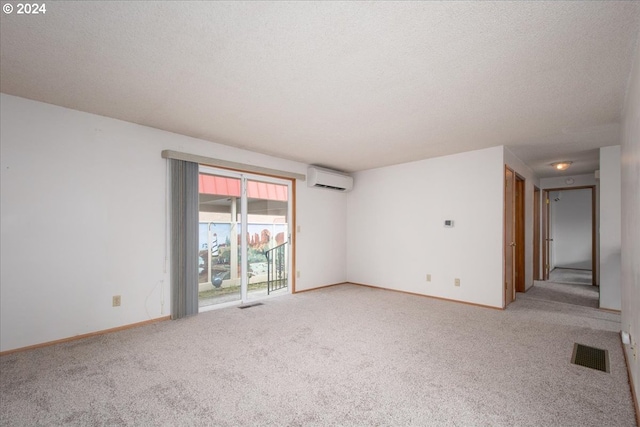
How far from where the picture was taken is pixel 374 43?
1.86 metres

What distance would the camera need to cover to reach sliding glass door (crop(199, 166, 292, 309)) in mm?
4305

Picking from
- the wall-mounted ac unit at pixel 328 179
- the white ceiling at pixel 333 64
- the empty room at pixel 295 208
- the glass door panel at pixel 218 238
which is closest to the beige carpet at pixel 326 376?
the empty room at pixel 295 208

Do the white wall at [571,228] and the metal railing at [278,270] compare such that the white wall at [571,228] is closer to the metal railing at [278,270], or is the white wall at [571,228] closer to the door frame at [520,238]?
the door frame at [520,238]

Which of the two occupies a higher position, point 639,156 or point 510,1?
point 510,1

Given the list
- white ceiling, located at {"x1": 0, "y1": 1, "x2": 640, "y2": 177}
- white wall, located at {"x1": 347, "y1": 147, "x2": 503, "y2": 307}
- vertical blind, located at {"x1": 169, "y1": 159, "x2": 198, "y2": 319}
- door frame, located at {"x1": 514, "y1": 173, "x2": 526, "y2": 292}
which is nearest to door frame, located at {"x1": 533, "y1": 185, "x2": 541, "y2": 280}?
door frame, located at {"x1": 514, "y1": 173, "x2": 526, "y2": 292}

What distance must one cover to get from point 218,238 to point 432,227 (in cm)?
344

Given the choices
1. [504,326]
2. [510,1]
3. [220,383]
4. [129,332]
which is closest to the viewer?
[510,1]

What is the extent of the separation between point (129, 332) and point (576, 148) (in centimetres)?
631

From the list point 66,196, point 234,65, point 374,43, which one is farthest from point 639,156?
point 66,196

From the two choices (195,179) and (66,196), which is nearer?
(66,196)

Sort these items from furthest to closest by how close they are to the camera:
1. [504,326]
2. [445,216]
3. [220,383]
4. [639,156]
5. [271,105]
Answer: [445,216] < [504,326] < [271,105] < [220,383] < [639,156]

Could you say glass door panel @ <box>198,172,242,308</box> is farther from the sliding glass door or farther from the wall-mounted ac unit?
the wall-mounted ac unit

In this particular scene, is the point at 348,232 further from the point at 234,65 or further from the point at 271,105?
the point at 234,65

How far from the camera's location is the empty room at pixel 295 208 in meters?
1.76
